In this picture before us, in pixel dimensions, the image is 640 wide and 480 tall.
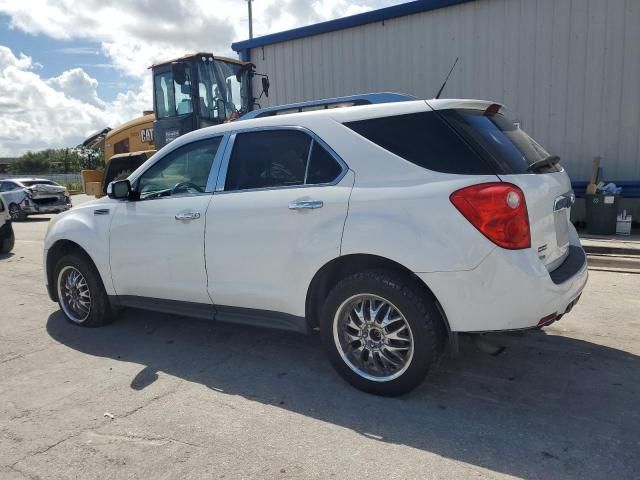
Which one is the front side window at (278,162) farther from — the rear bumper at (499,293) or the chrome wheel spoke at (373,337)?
the rear bumper at (499,293)

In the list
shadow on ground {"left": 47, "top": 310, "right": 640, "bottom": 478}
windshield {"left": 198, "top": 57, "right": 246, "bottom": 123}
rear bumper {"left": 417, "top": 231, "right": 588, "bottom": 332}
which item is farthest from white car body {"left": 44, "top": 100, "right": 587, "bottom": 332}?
windshield {"left": 198, "top": 57, "right": 246, "bottom": 123}

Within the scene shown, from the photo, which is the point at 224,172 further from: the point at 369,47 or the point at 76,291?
the point at 369,47

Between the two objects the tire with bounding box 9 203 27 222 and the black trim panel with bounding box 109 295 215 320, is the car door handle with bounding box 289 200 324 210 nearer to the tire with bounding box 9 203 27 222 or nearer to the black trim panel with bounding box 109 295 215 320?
the black trim panel with bounding box 109 295 215 320

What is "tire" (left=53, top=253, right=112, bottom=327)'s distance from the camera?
496 cm

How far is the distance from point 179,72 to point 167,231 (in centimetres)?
628

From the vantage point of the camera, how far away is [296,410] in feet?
11.0

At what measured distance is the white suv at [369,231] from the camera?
9.95 ft

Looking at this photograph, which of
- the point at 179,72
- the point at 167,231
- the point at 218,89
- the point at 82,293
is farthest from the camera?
the point at 218,89

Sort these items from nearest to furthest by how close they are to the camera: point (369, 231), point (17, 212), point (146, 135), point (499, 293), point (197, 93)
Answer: point (499, 293)
point (369, 231)
point (197, 93)
point (146, 135)
point (17, 212)

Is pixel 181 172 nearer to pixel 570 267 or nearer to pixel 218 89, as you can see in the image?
pixel 570 267

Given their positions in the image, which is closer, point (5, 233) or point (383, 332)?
point (383, 332)

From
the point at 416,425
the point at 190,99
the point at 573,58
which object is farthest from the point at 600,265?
the point at 190,99

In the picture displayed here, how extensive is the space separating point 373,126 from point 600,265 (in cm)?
551

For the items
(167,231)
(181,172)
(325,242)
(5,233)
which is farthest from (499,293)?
(5,233)
